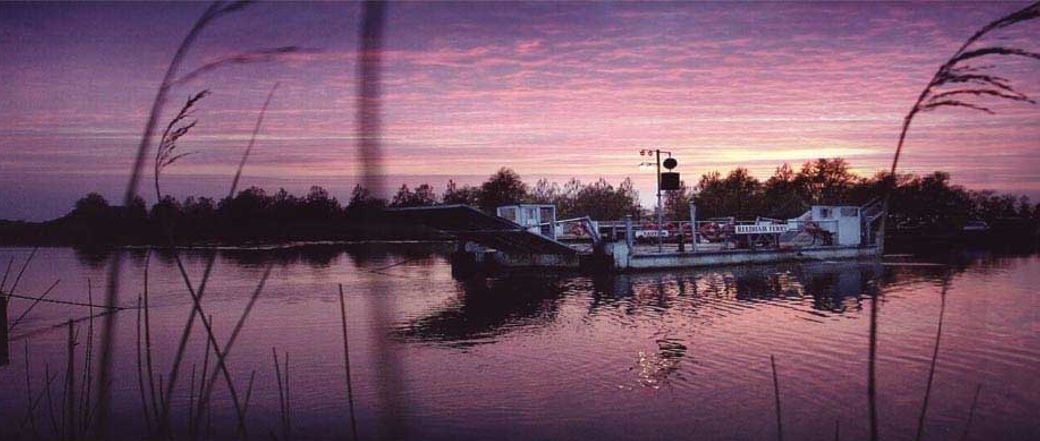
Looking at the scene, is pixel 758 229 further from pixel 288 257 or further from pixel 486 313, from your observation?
pixel 288 257

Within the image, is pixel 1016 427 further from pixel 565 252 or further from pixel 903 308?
pixel 565 252

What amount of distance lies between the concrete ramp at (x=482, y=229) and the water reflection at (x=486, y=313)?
1.97 meters

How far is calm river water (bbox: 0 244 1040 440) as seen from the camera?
755 centimetres

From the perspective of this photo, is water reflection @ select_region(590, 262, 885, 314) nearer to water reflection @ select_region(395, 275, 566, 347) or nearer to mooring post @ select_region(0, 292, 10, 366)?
water reflection @ select_region(395, 275, 566, 347)

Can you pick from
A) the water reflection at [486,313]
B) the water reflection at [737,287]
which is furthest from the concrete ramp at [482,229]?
the water reflection at [737,287]

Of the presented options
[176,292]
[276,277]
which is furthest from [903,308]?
[276,277]

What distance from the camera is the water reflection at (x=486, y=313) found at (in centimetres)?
1391

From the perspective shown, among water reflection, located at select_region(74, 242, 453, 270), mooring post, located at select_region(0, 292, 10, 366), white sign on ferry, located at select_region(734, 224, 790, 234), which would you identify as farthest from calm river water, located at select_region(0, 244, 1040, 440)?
water reflection, located at select_region(74, 242, 453, 270)

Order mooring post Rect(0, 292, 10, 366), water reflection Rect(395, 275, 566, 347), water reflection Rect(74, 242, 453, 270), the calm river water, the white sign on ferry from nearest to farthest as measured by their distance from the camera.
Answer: mooring post Rect(0, 292, 10, 366)
the calm river water
water reflection Rect(395, 275, 566, 347)
the white sign on ferry
water reflection Rect(74, 242, 453, 270)

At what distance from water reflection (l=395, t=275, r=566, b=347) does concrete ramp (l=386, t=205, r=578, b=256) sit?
197 centimetres

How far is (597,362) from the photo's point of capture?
36.0 feet

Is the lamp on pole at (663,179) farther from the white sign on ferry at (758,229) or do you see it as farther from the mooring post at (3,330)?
the mooring post at (3,330)

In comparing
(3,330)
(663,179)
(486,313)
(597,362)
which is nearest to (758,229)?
(663,179)

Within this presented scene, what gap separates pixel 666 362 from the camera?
1088cm
